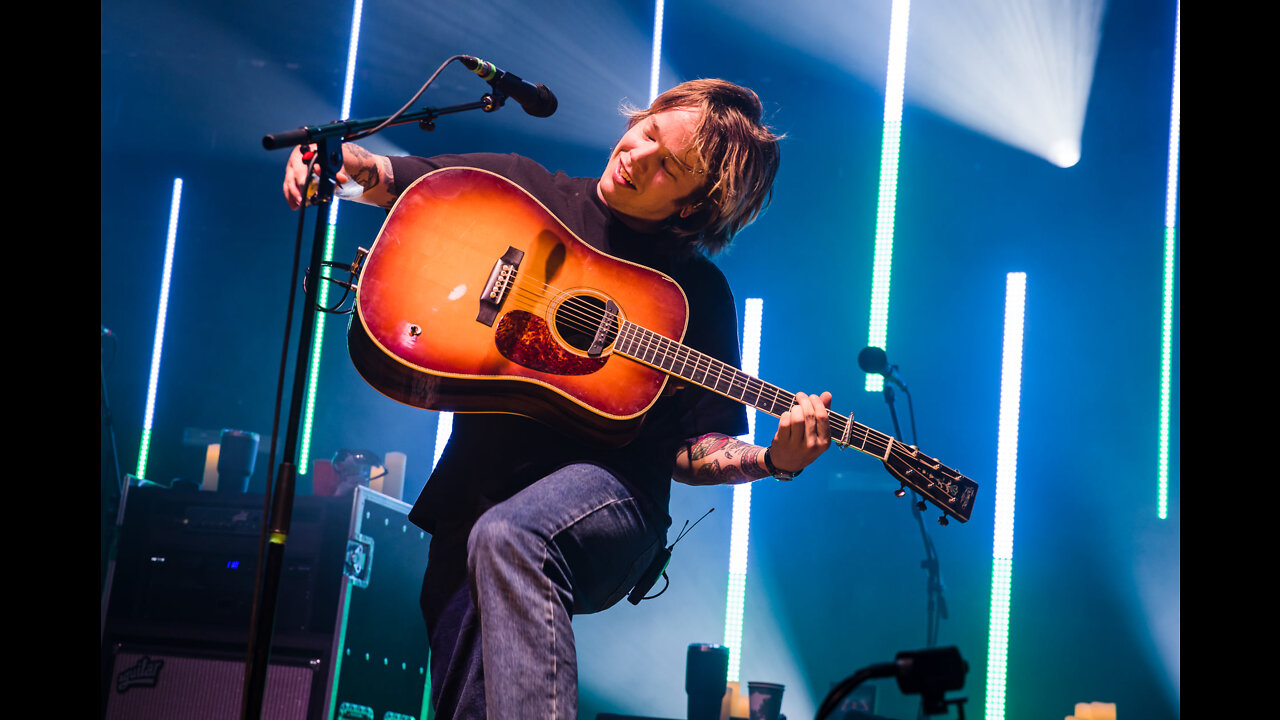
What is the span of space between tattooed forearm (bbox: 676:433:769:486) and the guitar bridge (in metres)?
0.70

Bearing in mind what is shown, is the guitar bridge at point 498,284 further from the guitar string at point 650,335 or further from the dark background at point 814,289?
the dark background at point 814,289

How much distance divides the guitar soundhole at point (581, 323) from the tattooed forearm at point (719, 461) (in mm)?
431

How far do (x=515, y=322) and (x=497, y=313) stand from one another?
5 centimetres

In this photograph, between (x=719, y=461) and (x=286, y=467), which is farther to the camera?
(x=719, y=461)

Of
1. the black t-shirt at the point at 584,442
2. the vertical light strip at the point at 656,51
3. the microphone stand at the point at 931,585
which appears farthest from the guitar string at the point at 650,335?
the vertical light strip at the point at 656,51

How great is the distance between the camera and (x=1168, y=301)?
15.8 ft

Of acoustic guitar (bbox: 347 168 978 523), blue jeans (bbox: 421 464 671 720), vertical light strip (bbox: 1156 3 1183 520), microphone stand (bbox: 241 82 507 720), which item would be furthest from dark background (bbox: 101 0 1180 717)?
microphone stand (bbox: 241 82 507 720)

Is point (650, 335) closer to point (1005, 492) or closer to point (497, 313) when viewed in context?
point (497, 313)

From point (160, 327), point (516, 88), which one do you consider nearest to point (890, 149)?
point (516, 88)

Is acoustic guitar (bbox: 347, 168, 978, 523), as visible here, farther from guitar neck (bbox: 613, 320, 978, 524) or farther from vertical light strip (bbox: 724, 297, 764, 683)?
vertical light strip (bbox: 724, 297, 764, 683)

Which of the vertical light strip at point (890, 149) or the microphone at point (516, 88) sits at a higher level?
the vertical light strip at point (890, 149)

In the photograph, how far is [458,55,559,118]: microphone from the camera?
89.0 inches

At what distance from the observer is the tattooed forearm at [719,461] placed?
97.3 inches
